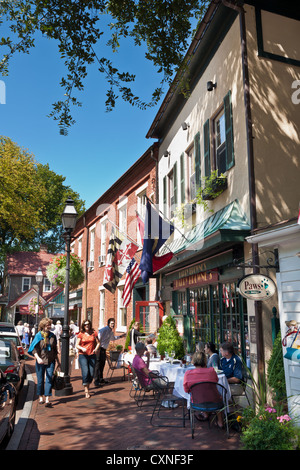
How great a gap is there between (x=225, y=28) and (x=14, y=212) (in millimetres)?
23590

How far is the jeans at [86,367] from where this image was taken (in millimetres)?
9156

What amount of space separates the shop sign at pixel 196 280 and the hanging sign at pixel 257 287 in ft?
8.40

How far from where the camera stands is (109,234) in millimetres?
20891

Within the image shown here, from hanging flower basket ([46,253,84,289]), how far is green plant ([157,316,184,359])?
36.5ft

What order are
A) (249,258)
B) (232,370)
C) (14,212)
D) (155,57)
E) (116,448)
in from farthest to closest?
(14,212)
(155,57)
(249,258)
(232,370)
(116,448)

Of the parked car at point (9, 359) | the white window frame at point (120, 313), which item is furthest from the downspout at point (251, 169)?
the white window frame at point (120, 313)

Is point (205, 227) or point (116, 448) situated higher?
point (205, 227)

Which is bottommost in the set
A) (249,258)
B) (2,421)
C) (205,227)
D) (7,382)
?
(2,421)

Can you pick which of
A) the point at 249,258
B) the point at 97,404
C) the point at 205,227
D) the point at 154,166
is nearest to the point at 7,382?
the point at 97,404

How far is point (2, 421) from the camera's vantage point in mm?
5027

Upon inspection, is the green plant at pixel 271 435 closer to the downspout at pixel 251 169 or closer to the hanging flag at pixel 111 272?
the downspout at pixel 251 169

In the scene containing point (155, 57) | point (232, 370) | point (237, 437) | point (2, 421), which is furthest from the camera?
point (155, 57)

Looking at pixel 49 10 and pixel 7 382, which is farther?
pixel 49 10

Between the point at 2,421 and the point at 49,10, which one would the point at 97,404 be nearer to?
the point at 2,421
